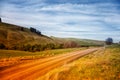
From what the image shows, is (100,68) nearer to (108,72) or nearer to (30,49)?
(108,72)

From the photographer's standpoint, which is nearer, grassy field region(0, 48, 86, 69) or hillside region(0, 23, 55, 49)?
grassy field region(0, 48, 86, 69)

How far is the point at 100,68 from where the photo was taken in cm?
1861

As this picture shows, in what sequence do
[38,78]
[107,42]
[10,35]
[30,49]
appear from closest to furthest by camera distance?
[38,78] < [30,49] < [10,35] < [107,42]

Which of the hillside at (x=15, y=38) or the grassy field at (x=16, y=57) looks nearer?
the grassy field at (x=16, y=57)

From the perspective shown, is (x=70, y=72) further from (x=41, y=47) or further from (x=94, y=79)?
(x=41, y=47)

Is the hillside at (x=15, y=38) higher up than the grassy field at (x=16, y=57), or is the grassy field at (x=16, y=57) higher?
the hillside at (x=15, y=38)

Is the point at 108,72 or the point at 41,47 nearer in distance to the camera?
the point at 108,72

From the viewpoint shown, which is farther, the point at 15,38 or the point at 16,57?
the point at 15,38

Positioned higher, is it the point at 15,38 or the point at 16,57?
the point at 15,38

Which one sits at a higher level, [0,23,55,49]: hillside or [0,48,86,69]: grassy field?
[0,23,55,49]: hillside

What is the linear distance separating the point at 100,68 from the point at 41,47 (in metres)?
76.5

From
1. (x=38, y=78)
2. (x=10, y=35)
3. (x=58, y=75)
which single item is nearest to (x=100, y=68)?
(x=58, y=75)

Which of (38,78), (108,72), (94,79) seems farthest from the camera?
(38,78)

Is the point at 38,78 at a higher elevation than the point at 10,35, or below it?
below
